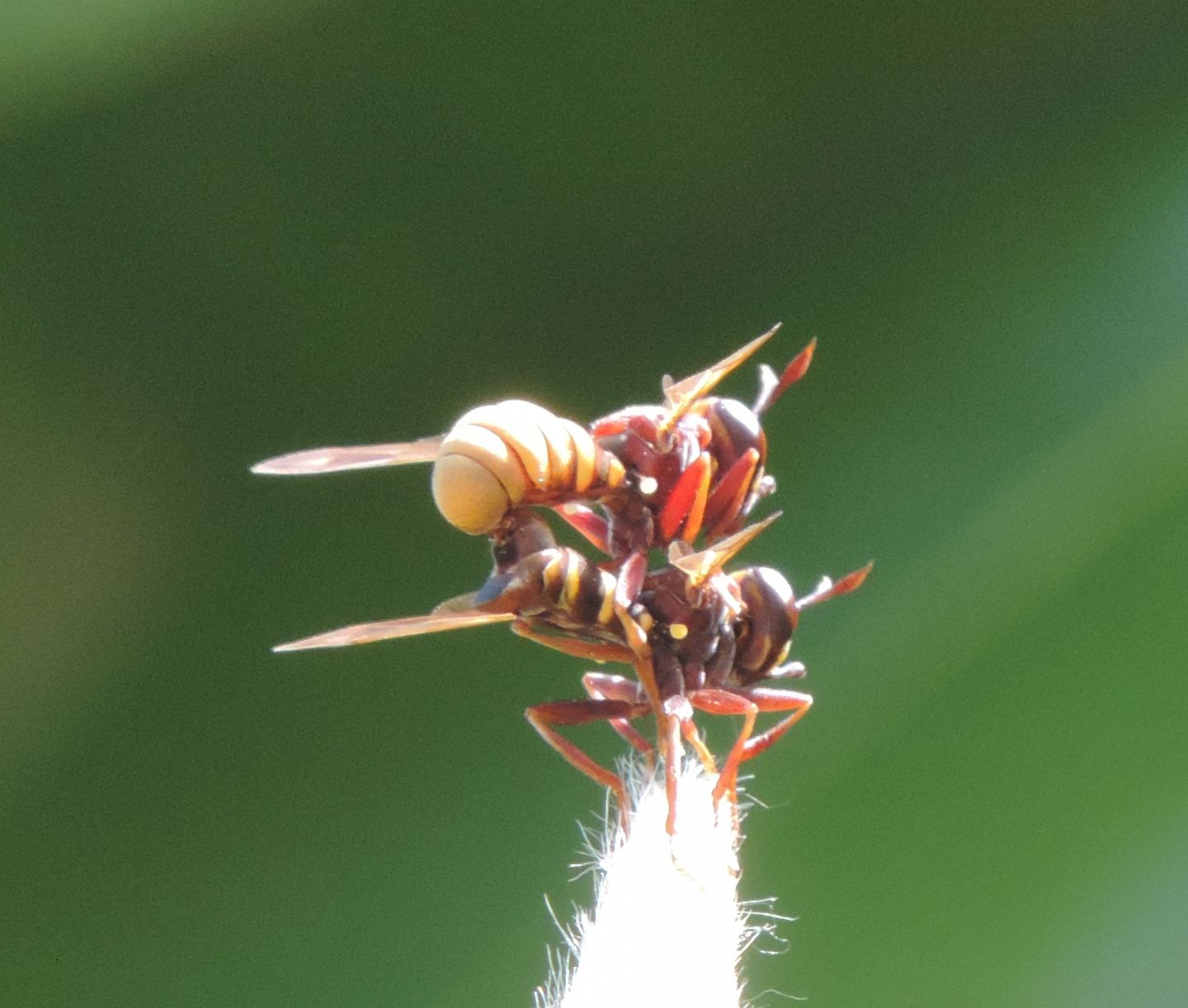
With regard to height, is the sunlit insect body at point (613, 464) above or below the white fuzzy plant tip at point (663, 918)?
above

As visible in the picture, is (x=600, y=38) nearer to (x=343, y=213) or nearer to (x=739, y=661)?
(x=343, y=213)

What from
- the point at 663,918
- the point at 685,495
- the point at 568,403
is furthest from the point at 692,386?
the point at 568,403

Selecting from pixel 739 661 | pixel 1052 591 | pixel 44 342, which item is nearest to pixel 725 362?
pixel 739 661

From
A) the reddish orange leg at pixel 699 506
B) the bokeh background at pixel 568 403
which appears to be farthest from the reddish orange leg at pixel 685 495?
the bokeh background at pixel 568 403

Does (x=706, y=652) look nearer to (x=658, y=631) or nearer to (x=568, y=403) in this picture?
(x=658, y=631)

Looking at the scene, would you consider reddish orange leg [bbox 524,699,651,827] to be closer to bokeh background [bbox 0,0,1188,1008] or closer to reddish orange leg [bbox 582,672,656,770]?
reddish orange leg [bbox 582,672,656,770]

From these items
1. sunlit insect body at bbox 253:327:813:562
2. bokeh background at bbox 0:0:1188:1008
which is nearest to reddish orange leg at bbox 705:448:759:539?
sunlit insect body at bbox 253:327:813:562

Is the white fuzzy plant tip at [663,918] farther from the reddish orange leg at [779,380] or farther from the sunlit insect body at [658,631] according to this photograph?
the reddish orange leg at [779,380]
